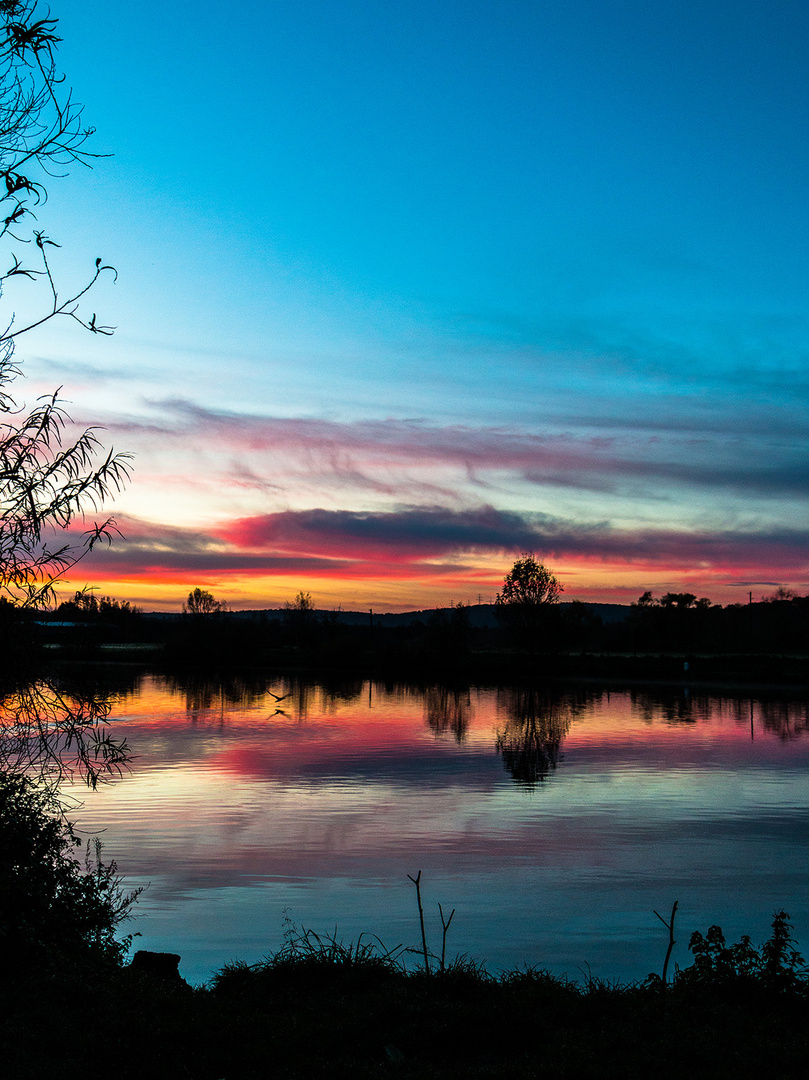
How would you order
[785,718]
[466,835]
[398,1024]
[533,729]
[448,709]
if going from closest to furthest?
[398,1024] < [466,835] < [533,729] < [785,718] < [448,709]

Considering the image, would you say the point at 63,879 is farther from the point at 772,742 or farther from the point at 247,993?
the point at 772,742

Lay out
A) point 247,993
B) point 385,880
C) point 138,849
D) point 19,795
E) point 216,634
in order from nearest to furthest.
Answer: point 247,993 < point 19,795 < point 385,880 < point 138,849 < point 216,634

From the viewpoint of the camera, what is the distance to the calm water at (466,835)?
1352 centimetres

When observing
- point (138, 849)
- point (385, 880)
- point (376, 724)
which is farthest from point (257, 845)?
point (376, 724)

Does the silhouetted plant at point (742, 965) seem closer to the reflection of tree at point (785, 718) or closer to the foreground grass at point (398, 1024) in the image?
the foreground grass at point (398, 1024)

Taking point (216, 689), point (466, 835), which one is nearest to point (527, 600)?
point (216, 689)

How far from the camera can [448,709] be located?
56.4m

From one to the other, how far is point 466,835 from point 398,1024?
11859mm

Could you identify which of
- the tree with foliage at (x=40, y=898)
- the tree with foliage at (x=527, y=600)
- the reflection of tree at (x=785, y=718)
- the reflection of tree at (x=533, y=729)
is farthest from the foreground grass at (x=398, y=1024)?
the tree with foliage at (x=527, y=600)

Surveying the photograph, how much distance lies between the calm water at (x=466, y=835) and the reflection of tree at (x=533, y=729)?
0.24 meters

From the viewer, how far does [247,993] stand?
31.3 ft

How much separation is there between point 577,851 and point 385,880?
193 inches

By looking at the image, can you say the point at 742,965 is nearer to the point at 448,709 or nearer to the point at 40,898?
the point at 40,898

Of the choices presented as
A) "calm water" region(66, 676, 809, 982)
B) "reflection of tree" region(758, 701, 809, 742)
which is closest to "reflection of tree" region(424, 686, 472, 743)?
"calm water" region(66, 676, 809, 982)
